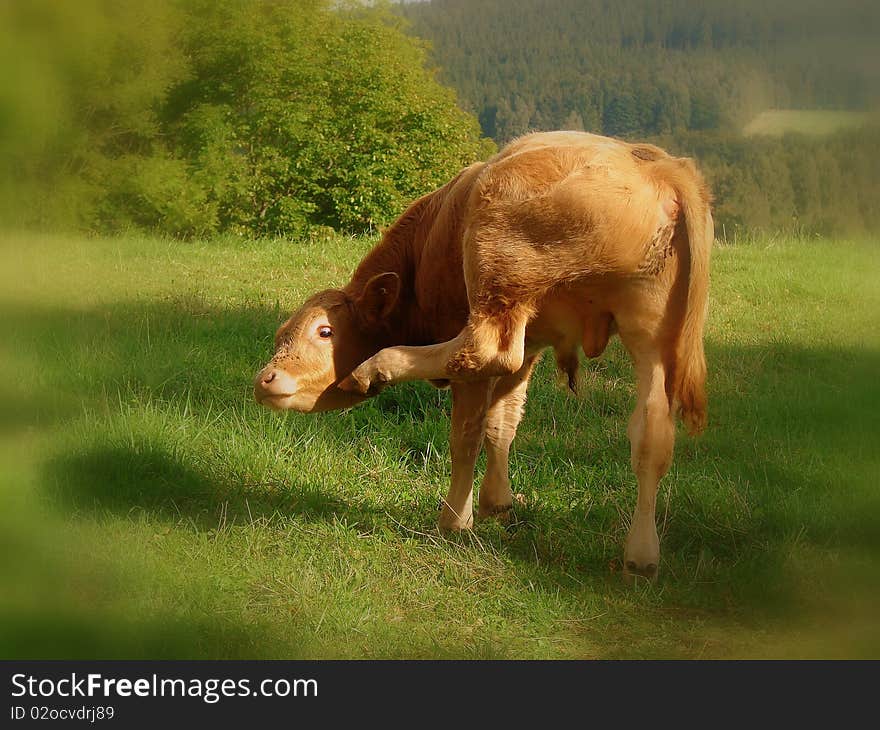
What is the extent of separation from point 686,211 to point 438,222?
1.34 meters

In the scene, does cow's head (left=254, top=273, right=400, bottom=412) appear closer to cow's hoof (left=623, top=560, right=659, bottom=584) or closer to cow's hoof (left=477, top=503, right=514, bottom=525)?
cow's hoof (left=477, top=503, right=514, bottom=525)

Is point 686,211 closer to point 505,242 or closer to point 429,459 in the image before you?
point 505,242

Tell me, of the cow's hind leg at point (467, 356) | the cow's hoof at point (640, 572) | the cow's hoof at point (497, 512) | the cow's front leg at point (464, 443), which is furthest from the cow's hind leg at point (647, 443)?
the cow's hoof at point (497, 512)

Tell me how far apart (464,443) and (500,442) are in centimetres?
50

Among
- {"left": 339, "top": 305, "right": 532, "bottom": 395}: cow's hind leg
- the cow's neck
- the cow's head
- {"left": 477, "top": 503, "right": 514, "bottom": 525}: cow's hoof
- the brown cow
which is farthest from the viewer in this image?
{"left": 477, "top": 503, "right": 514, "bottom": 525}: cow's hoof

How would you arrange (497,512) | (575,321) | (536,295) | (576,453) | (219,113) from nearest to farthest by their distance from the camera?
(219,113) → (536,295) → (575,321) → (497,512) → (576,453)

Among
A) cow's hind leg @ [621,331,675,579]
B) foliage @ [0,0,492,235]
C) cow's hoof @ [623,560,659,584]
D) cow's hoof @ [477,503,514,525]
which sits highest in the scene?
foliage @ [0,0,492,235]

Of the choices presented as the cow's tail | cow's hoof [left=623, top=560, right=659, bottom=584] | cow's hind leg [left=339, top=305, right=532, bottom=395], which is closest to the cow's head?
cow's hind leg [left=339, top=305, right=532, bottom=395]

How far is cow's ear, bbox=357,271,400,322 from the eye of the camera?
194 inches

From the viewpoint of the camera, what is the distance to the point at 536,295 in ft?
13.6

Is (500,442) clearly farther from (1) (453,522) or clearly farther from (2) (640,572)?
(2) (640,572)

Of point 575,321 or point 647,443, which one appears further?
point 575,321

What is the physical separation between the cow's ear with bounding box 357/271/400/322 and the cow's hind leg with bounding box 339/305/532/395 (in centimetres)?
57

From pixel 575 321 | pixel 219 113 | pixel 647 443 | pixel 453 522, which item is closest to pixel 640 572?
pixel 647 443
